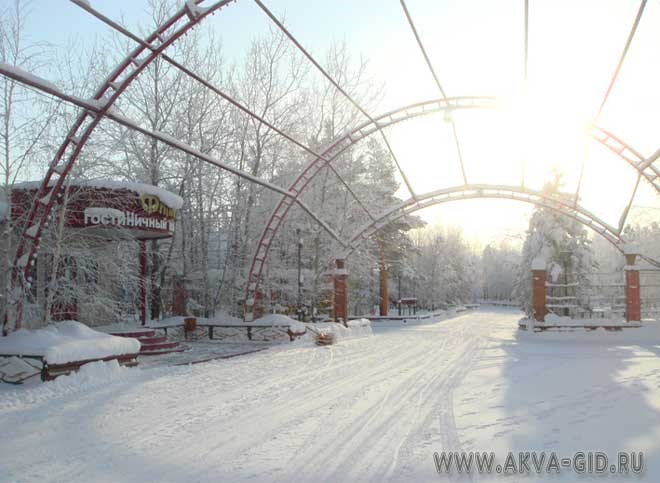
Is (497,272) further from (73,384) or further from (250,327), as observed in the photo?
(73,384)

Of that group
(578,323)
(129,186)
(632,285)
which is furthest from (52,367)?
(632,285)

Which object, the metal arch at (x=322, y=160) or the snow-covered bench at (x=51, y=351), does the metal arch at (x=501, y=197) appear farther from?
the snow-covered bench at (x=51, y=351)

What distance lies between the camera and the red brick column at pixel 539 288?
82.4 feet

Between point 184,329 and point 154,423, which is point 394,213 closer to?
point 184,329

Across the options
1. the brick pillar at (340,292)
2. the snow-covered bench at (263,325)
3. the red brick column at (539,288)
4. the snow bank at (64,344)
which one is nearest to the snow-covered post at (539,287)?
the red brick column at (539,288)

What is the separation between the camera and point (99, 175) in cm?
1936

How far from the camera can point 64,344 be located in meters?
11.9

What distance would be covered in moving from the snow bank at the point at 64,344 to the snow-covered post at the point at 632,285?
67.0 feet

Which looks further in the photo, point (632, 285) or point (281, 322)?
point (632, 285)

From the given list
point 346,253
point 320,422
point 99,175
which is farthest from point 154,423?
point 346,253

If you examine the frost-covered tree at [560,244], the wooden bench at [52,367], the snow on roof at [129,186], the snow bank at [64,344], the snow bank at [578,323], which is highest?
the snow on roof at [129,186]

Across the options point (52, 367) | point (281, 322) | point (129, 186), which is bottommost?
point (281, 322)

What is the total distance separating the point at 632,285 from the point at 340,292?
12.9 m

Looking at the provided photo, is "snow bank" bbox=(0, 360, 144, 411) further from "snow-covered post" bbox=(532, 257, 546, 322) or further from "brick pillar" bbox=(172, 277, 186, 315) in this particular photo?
"snow-covered post" bbox=(532, 257, 546, 322)
